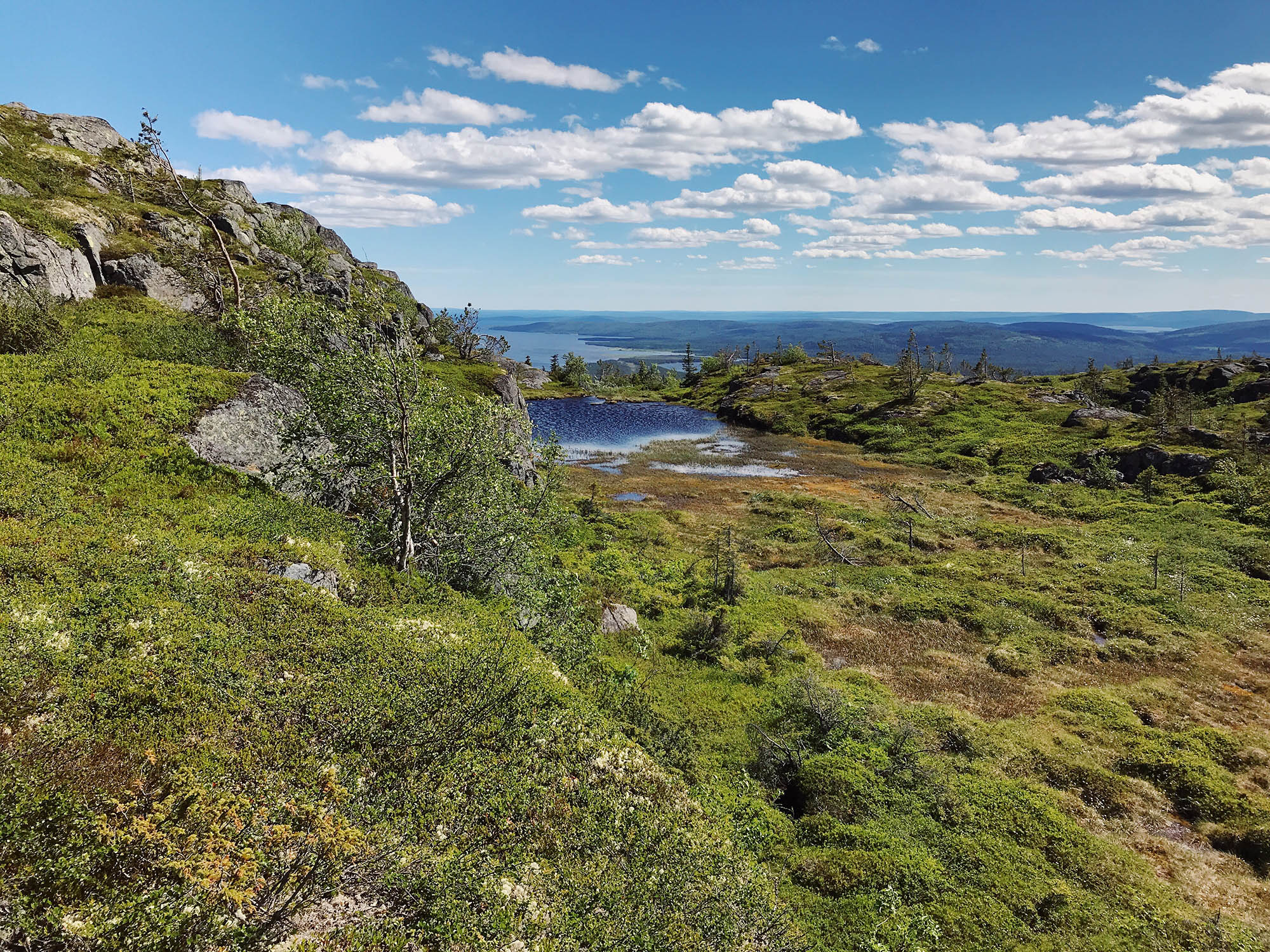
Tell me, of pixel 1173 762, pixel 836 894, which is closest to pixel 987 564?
pixel 1173 762

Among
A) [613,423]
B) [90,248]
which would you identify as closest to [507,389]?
[613,423]

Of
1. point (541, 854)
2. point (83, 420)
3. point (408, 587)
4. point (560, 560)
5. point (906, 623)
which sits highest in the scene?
point (83, 420)

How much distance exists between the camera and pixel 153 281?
48875 millimetres

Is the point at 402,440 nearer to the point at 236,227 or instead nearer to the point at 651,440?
the point at 651,440

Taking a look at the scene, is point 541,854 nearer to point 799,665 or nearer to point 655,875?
point 655,875

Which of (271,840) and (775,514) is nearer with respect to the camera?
(271,840)

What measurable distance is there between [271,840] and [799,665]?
24.0m

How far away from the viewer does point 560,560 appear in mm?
35406

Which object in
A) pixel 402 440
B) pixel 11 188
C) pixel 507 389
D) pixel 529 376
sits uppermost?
pixel 11 188

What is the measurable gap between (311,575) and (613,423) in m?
103

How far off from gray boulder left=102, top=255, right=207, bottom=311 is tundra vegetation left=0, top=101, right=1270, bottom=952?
19.1 ft

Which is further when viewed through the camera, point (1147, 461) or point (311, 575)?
point (1147, 461)

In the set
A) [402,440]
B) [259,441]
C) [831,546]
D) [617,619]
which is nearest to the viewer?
[402,440]

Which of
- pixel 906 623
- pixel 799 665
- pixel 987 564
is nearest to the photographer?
pixel 799 665
